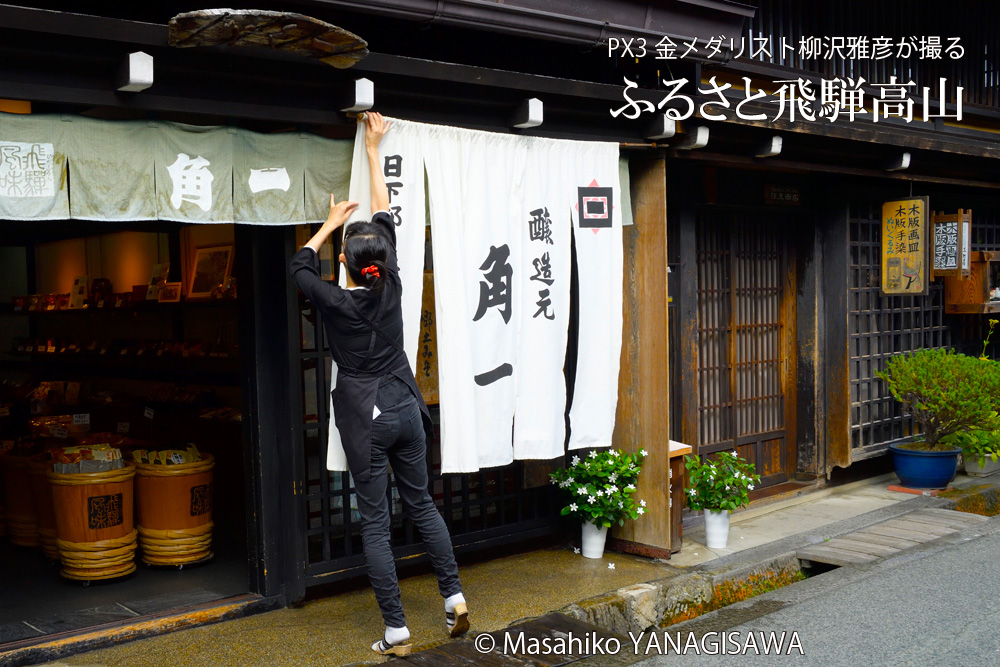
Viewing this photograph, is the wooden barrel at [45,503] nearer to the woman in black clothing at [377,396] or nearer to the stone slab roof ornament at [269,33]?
the woman in black clothing at [377,396]

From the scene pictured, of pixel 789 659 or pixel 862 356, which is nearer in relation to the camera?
pixel 789 659

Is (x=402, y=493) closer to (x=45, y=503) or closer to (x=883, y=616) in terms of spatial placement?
(x=883, y=616)

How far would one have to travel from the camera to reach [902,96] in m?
11.0

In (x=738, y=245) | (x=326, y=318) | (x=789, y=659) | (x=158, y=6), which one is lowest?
(x=789, y=659)

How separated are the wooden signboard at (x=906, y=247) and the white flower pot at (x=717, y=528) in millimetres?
4408

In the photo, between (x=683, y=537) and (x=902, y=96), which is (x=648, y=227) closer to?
(x=683, y=537)

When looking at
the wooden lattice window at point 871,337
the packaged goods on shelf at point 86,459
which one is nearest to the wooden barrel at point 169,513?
the packaged goods on shelf at point 86,459

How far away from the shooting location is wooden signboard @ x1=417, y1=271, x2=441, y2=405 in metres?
7.67

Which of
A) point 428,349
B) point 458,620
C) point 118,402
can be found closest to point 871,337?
point 428,349

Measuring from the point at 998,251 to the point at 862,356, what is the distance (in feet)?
10.2

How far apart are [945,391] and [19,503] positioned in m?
10.4

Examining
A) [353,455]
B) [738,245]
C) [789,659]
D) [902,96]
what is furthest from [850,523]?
[353,455]

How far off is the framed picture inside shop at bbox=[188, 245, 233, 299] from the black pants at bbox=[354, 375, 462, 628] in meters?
4.69

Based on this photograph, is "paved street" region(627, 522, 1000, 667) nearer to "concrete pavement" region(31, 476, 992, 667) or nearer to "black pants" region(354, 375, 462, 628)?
"concrete pavement" region(31, 476, 992, 667)
